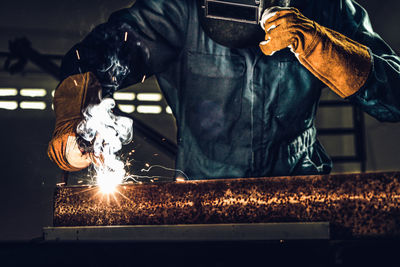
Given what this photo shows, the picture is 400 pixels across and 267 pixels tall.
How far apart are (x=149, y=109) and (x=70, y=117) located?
2.19m

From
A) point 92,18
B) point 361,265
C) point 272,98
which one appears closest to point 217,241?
point 361,265

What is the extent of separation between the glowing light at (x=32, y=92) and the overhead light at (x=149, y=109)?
0.96 metres

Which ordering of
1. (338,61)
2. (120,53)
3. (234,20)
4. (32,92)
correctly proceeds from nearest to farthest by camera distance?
(338,61)
(234,20)
(120,53)
(32,92)

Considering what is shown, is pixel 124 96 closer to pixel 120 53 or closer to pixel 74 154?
pixel 120 53

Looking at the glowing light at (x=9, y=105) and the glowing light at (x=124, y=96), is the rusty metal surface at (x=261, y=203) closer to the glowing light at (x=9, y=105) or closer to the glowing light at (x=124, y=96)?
the glowing light at (x=124, y=96)

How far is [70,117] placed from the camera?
4.39 ft

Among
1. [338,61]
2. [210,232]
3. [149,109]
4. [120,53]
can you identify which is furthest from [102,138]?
[149,109]

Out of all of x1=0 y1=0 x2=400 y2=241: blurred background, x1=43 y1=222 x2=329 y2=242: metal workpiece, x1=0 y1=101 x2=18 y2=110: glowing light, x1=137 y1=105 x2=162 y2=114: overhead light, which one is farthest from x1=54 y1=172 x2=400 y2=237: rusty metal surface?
x1=0 y1=101 x2=18 y2=110: glowing light

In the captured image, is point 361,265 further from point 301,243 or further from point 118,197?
point 118,197

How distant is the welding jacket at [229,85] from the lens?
1.74 metres

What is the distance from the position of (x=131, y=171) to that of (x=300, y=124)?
2007mm

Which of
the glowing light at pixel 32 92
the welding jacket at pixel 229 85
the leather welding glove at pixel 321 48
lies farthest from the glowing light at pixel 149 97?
the leather welding glove at pixel 321 48

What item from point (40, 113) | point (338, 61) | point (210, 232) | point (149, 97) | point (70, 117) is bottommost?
point (210, 232)

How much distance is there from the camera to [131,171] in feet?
11.2
